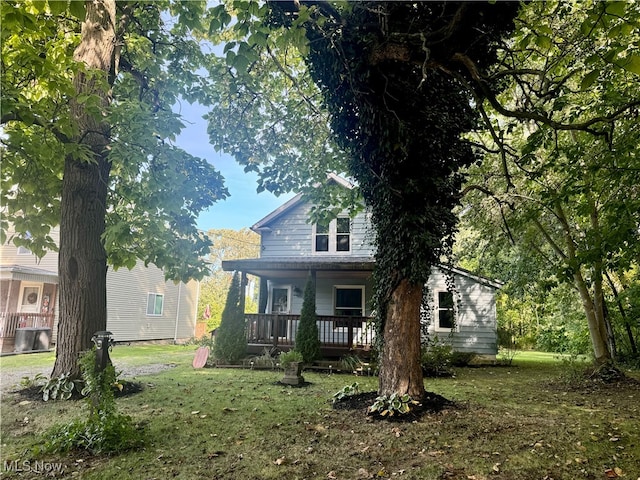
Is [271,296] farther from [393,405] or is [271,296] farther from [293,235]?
[393,405]

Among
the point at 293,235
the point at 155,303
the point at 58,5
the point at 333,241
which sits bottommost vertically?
the point at 155,303

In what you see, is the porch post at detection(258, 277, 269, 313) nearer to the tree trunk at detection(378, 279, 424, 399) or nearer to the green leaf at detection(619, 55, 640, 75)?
the tree trunk at detection(378, 279, 424, 399)

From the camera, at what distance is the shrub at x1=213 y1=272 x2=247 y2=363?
11.6 meters

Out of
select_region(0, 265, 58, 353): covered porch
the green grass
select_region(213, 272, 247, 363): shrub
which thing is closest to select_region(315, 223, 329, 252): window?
select_region(213, 272, 247, 363): shrub

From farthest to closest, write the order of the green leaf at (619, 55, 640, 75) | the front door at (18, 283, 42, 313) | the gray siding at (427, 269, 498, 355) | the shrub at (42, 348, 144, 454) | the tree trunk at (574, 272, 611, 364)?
the front door at (18, 283, 42, 313) → the gray siding at (427, 269, 498, 355) → the tree trunk at (574, 272, 611, 364) → the shrub at (42, 348, 144, 454) → the green leaf at (619, 55, 640, 75)

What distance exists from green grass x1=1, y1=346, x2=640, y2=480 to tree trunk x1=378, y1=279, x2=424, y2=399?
567 mm

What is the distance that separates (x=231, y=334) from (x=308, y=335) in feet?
7.98

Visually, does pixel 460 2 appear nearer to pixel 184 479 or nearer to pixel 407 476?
pixel 407 476

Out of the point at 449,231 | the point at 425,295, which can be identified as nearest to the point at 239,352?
the point at 425,295

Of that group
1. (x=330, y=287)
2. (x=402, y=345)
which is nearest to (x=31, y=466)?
(x=402, y=345)

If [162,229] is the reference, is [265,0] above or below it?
above

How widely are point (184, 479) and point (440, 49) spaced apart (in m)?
5.86

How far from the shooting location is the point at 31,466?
3592 millimetres

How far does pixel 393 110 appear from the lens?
225 inches
